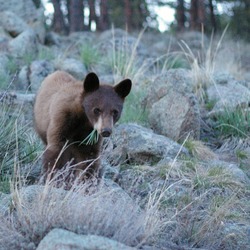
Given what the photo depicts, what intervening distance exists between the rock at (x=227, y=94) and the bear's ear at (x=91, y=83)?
15.5ft

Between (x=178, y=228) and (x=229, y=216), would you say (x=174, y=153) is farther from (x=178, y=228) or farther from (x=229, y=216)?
(x=178, y=228)

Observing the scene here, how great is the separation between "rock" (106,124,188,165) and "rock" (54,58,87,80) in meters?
4.32

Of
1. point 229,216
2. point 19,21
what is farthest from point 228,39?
point 229,216

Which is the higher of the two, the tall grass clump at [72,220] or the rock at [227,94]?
the tall grass clump at [72,220]

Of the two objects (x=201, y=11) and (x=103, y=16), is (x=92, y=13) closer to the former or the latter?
(x=103, y=16)

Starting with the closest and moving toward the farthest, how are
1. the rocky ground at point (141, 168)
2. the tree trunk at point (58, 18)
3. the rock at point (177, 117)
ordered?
the rocky ground at point (141, 168), the rock at point (177, 117), the tree trunk at point (58, 18)

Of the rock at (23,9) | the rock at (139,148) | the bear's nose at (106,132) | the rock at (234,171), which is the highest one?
the rock at (23,9)

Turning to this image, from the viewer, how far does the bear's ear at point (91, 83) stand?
6.28 meters

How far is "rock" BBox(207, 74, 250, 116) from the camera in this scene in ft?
36.1

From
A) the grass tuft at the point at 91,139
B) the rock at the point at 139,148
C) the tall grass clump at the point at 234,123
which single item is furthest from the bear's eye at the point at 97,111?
the tall grass clump at the point at 234,123

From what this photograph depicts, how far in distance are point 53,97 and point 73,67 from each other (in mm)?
5851

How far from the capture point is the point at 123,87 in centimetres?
650

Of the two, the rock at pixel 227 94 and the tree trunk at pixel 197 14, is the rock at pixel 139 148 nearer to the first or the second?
the rock at pixel 227 94

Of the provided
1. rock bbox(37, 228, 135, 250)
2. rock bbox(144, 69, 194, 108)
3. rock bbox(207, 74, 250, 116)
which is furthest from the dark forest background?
rock bbox(37, 228, 135, 250)
